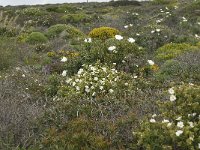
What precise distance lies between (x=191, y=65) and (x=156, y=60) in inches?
72.3

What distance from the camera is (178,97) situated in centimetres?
555

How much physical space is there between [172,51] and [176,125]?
690 centimetres

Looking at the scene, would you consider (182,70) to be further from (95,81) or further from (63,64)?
(63,64)

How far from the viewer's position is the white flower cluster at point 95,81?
23.8 ft

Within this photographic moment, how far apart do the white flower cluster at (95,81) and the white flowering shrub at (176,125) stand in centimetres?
169

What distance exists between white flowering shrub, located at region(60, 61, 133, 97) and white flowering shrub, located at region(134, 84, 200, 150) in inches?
65.3

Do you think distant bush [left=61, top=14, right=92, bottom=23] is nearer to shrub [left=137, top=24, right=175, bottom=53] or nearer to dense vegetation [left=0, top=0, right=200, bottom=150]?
shrub [left=137, top=24, right=175, bottom=53]

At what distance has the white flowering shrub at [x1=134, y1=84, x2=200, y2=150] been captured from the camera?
4945mm

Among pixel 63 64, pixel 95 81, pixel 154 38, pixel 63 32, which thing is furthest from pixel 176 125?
pixel 63 32

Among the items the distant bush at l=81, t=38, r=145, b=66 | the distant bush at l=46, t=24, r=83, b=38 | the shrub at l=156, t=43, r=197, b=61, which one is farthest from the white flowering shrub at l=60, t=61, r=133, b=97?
the distant bush at l=46, t=24, r=83, b=38

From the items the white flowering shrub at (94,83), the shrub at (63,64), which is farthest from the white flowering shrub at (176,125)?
the shrub at (63,64)

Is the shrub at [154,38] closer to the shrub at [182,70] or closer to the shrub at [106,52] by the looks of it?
the shrub at [182,70]

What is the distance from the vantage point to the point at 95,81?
7484 millimetres

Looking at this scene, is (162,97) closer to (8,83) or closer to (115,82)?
(115,82)
